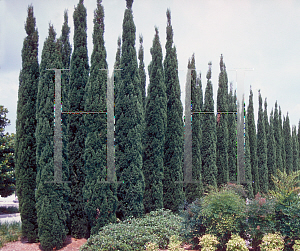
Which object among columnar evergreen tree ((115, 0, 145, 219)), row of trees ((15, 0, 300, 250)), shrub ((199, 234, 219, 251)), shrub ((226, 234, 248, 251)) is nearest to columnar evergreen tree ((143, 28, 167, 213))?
row of trees ((15, 0, 300, 250))

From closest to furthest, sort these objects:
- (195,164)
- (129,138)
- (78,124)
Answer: (78,124), (129,138), (195,164)

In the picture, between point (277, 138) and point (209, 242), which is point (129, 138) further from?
point (277, 138)

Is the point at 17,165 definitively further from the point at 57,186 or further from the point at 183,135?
the point at 183,135

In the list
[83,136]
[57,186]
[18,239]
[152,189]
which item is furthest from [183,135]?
[18,239]

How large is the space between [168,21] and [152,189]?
302 inches

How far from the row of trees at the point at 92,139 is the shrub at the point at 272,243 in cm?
448

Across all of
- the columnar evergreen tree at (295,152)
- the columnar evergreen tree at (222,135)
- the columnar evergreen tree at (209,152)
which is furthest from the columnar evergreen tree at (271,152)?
the columnar evergreen tree at (209,152)

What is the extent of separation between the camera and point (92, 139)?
30.0ft

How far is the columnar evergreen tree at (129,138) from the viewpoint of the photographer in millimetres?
9953

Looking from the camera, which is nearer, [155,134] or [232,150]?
[155,134]

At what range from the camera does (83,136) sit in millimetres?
9844

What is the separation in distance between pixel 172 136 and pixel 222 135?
21.5 ft

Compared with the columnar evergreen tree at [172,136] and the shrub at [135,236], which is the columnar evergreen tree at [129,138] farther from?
the columnar evergreen tree at [172,136]

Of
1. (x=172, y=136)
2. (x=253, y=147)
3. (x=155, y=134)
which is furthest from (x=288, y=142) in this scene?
(x=155, y=134)
